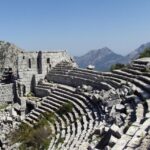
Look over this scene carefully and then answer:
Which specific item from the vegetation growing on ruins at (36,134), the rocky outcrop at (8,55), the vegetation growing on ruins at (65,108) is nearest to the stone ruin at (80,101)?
the vegetation growing on ruins at (65,108)

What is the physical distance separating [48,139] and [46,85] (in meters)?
13.3

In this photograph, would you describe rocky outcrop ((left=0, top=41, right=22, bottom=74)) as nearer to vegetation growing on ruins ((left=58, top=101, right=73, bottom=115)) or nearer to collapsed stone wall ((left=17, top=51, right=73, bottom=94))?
collapsed stone wall ((left=17, top=51, right=73, bottom=94))

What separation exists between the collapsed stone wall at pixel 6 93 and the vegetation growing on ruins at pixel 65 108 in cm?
1053

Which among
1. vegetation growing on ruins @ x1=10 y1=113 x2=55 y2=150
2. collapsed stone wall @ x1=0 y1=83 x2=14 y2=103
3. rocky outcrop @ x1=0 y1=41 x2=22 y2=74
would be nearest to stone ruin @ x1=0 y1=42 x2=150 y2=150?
collapsed stone wall @ x1=0 y1=83 x2=14 y2=103

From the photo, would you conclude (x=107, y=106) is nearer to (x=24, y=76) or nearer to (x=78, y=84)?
(x=78, y=84)

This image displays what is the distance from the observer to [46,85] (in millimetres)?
37000

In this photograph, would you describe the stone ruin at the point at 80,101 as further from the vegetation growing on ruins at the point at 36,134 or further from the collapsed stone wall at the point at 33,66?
the vegetation growing on ruins at the point at 36,134

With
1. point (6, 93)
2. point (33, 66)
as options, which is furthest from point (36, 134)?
point (33, 66)

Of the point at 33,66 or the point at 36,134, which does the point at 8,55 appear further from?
the point at 36,134

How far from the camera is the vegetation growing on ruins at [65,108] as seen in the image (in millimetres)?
27328

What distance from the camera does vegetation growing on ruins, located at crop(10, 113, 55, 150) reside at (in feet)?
80.0

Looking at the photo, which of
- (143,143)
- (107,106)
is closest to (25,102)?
(107,106)

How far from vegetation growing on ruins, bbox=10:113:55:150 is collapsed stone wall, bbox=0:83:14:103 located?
8166 mm

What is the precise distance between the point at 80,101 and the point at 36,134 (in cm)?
441
